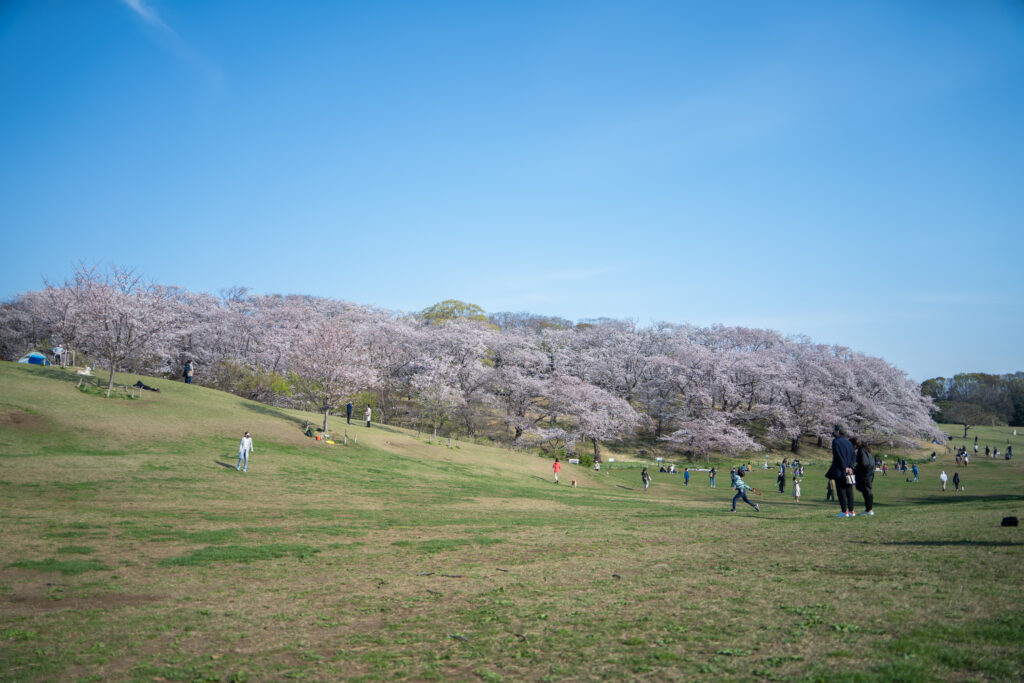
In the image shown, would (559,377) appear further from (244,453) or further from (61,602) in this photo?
(61,602)

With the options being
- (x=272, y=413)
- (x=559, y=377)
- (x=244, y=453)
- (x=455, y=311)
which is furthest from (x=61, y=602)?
(x=455, y=311)

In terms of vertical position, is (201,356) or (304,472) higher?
(201,356)

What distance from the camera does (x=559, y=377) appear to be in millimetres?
70812

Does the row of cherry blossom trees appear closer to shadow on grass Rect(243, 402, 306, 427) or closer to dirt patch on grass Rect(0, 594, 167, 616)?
shadow on grass Rect(243, 402, 306, 427)

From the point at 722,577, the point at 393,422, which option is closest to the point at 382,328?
the point at 393,422

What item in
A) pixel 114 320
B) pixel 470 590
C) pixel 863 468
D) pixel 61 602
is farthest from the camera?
pixel 114 320

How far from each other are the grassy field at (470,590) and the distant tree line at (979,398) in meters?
110

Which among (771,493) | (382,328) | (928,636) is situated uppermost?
(382,328)

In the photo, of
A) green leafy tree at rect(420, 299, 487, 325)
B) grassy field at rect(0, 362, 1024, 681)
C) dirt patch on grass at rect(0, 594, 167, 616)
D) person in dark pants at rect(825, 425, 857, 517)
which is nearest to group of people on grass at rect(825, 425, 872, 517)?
person in dark pants at rect(825, 425, 857, 517)

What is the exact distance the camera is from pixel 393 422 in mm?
70062

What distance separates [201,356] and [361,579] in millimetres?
72782

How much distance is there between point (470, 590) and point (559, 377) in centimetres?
6160

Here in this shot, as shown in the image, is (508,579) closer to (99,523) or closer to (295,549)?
(295,549)

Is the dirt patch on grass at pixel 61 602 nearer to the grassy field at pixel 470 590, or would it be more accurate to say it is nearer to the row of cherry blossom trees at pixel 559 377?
the grassy field at pixel 470 590
